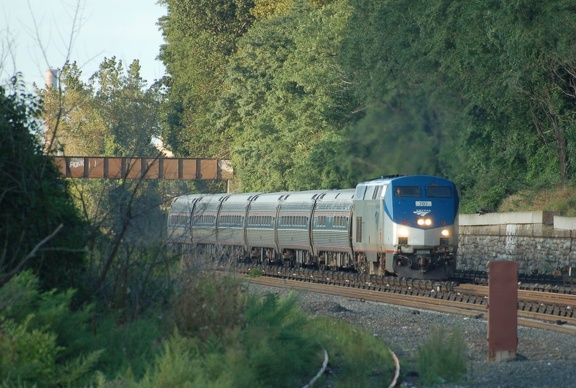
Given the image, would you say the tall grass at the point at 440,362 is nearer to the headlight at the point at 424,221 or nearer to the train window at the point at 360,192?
the headlight at the point at 424,221

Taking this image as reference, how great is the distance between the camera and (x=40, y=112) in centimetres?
1503

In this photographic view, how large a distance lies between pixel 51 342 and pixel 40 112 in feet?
14.4

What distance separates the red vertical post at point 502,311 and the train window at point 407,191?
1569 cm

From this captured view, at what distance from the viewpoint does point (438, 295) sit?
26.2 m

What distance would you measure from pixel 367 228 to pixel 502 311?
17.5m

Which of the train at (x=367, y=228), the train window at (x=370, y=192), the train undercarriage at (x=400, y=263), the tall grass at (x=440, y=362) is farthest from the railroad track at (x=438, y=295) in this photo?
the tall grass at (x=440, y=362)

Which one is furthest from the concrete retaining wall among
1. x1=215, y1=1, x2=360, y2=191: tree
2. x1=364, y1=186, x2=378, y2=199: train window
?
x1=215, y1=1, x2=360, y2=191: tree

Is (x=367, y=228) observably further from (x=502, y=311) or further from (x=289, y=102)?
(x=289, y=102)

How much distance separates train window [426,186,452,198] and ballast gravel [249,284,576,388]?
620cm

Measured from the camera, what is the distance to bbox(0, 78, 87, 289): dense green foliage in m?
14.0

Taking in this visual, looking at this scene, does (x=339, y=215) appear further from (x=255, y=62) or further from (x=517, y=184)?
(x=255, y=62)

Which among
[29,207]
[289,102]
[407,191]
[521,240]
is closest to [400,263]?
[407,191]

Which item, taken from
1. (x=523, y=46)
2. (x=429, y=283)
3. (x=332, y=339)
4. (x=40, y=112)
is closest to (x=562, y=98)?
(x=523, y=46)

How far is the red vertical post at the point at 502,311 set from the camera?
48.9ft
